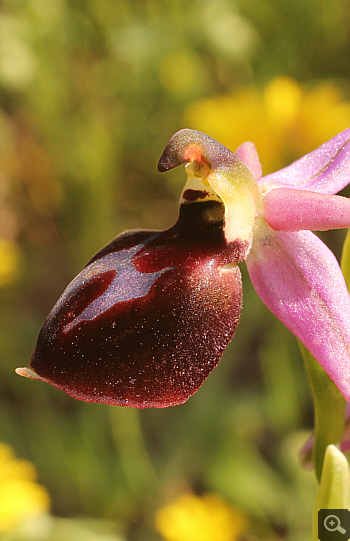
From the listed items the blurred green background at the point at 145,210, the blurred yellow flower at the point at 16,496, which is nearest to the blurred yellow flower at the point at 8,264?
the blurred green background at the point at 145,210

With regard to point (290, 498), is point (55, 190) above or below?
above

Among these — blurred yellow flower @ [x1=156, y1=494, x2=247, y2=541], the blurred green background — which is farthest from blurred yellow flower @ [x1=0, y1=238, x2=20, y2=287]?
blurred yellow flower @ [x1=156, y1=494, x2=247, y2=541]

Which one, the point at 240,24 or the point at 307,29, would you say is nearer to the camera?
the point at 240,24

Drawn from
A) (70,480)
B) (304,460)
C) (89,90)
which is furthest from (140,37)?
(304,460)

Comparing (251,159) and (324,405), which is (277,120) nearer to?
(251,159)

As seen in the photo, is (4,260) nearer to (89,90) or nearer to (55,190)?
(55,190)

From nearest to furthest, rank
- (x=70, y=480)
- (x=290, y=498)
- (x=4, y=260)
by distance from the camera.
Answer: (x=290, y=498), (x=70, y=480), (x=4, y=260)

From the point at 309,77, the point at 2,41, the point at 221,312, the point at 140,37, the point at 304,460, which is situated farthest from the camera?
the point at 309,77

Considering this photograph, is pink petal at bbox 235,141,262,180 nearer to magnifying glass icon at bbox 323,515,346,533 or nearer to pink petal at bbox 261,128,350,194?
pink petal at bbox 261,128,350,194

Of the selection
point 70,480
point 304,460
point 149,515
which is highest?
point 304,460
